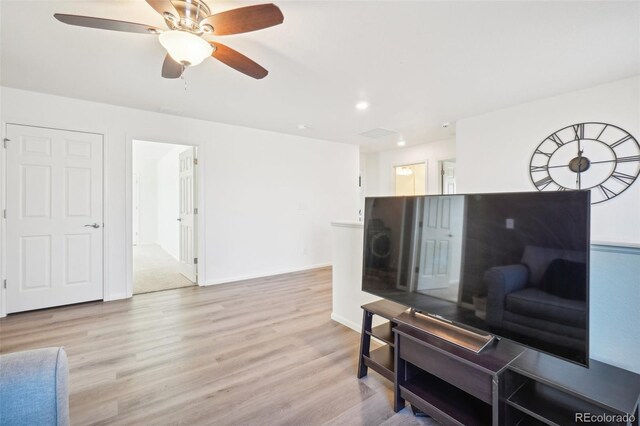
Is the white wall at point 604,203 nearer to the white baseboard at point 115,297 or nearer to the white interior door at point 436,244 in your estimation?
the white interior door at point 436,244

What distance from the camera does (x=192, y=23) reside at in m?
1.72

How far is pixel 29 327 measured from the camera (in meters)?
2.78

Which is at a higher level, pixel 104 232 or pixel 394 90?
pixel 394 90

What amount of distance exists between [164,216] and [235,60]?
679cm

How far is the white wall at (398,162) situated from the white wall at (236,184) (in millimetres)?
1204

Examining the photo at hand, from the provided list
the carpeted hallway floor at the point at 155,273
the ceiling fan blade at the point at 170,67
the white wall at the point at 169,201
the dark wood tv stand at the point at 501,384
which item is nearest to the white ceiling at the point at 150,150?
the white wall at the point at 169,201

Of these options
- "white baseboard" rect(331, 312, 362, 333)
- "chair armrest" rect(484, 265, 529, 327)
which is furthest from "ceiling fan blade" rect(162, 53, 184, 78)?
"white baseboard" rect(331, 312, 362, 333)

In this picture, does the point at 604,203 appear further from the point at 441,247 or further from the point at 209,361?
the point at 209,361

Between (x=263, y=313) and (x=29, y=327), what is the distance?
2251 millimetres

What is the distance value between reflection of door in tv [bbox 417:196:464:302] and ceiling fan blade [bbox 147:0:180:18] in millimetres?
1767

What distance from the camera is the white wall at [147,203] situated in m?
8.61

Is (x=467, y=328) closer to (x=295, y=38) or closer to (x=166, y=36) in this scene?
(x=295, y=38)

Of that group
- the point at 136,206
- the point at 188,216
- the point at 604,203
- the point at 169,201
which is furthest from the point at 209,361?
the point at 136,206

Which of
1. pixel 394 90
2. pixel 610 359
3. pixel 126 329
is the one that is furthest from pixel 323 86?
pixel 126 329
